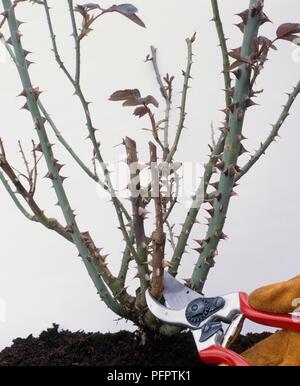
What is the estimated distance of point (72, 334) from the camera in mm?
1478

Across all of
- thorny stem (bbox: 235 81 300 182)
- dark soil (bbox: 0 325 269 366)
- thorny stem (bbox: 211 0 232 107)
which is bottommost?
dark soil (bbox: 0 325 269 366)

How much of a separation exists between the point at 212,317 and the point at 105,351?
0.28 meters

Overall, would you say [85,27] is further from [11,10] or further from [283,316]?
[283,316]

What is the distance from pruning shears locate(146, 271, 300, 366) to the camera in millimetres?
1099

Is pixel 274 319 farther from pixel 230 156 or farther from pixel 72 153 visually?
pixel 72 153

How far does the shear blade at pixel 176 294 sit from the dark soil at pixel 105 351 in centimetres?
12

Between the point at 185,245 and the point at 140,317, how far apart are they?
0.14m

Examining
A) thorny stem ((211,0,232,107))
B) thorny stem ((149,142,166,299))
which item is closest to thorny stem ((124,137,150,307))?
thorny stem ((149,142,166,299))

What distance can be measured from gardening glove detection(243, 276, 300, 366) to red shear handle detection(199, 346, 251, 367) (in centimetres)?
7

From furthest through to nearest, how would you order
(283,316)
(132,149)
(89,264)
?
1. (89,264)
2. (132,149)
3. (283,316)

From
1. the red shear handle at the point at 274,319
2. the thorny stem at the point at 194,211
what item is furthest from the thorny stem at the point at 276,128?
the red shear handle at the point at 274,319

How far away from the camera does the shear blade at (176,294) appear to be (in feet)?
4.01

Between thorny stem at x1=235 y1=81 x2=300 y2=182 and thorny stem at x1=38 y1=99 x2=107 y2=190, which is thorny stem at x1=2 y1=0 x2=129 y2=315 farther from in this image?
thorny stem at x1=235 y1=81 x2=300 y2=182

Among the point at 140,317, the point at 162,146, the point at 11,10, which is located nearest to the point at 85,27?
the point at 11,10
